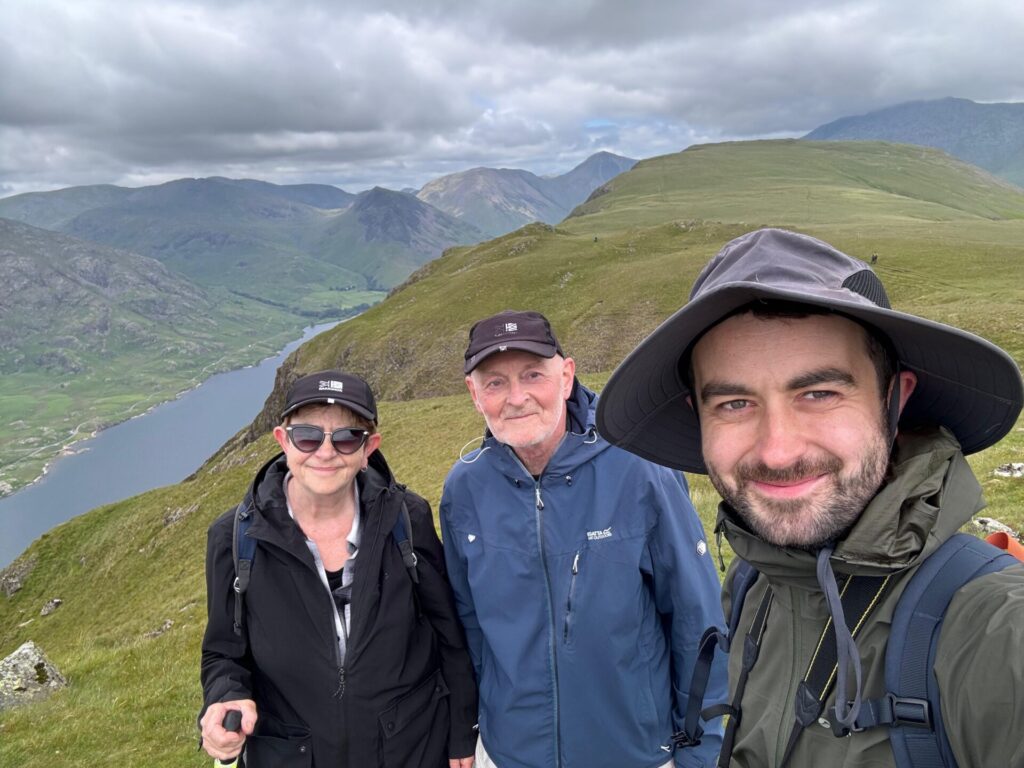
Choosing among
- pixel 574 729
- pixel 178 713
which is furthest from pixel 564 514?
pixel 178 713

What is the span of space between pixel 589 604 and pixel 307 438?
293cm

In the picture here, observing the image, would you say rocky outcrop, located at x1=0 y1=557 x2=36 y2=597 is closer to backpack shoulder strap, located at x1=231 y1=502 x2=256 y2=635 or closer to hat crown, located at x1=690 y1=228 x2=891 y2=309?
backpack shoulder strap, located at x1=231 y1=502 x2=256 y2=635

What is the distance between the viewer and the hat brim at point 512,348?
16.8 feet

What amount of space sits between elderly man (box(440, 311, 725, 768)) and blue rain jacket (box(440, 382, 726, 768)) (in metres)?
0.01

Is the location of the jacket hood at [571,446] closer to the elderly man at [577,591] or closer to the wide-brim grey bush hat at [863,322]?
the elderly man at [577,591]

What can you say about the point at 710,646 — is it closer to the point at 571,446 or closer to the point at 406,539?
the point at 571,446

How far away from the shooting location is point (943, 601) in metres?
2.06

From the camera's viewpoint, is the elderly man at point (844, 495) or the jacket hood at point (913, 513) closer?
the elderly man at point (844, 495)

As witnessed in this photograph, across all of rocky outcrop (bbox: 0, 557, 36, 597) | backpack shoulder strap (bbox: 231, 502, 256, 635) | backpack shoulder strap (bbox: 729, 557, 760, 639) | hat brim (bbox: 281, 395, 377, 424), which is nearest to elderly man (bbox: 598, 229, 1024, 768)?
backpack shoulder strap (bbox: 729, 557, 760, 639)

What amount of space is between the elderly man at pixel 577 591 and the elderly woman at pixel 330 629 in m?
0.51

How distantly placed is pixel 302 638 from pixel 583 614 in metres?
2.41

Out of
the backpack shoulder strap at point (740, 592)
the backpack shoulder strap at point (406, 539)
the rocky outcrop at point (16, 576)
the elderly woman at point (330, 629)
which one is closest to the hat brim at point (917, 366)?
the backpack shoulder strap at point (740, 592)

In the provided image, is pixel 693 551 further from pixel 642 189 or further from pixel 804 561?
pixel 642 189

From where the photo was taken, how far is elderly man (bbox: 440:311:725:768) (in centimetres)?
472
